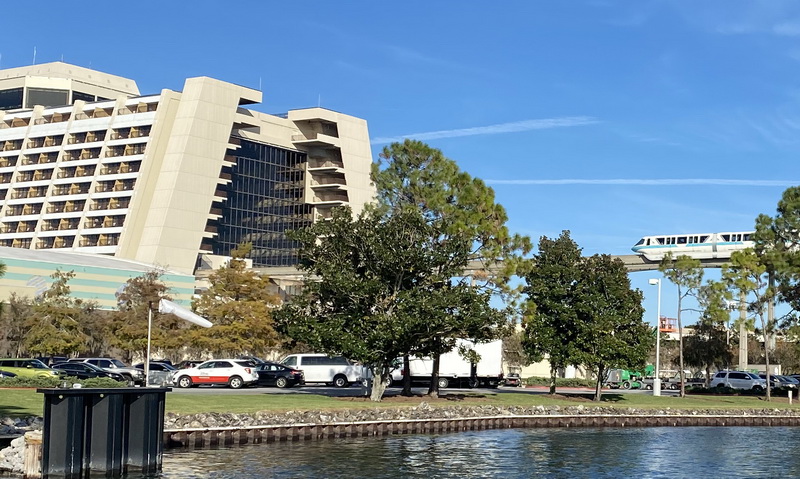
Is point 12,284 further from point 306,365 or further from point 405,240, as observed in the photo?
point 405,240

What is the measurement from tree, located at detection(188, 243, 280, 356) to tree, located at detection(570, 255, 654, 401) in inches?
1008

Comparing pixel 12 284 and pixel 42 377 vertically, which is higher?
pixel 12 284

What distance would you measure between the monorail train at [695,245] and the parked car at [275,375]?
68838 millimetres

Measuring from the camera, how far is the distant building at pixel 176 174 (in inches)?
5448

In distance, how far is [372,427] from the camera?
1608 inches

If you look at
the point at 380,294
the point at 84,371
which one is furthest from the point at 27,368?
the point at 380,294

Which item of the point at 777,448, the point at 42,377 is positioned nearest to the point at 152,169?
the point at 42,377

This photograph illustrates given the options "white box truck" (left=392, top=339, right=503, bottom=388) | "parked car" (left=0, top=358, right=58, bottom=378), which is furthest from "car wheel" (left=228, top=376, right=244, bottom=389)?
"white box truck" (left=392, top=339, right=503, bottom=388)

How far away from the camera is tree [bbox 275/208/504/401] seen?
45719 mm

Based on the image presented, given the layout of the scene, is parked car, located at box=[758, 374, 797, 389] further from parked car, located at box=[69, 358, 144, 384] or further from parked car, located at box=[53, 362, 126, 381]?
A: parked car, located at box=[53, 362, 126, 381]

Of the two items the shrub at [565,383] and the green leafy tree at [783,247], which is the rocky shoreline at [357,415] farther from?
the shrub at [565,383]

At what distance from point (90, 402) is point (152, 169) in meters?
118

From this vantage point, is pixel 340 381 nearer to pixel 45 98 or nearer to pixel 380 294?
pixel 380 294

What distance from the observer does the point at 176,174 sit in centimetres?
13675
